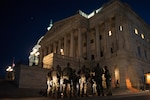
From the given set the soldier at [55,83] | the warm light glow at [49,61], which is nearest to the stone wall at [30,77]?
the warm light glow at [49,61]

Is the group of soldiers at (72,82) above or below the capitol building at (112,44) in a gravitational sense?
below

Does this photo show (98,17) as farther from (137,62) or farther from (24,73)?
(24,73)

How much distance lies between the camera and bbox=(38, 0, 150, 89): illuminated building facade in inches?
1296

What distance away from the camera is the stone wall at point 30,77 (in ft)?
85.7

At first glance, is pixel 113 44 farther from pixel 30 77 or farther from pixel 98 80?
pixel 98 80

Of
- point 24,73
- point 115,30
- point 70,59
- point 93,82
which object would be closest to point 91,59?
point 70,59

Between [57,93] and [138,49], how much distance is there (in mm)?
31662

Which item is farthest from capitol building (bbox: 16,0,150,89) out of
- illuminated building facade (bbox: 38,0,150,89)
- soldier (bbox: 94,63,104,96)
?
soldier (bbox: 94,63,104,96)

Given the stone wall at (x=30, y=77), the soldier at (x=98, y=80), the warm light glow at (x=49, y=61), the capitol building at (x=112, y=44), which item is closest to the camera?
the soldier at (x=98, y=80)

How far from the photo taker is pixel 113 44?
39188mm

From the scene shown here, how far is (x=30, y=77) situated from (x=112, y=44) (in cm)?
2243

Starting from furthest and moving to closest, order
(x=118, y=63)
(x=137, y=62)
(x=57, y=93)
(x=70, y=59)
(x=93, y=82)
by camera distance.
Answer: (x=70, y=59), (x=137, y=62), (x=118, y=63), (x=93, y=82), (x=57, y=93)

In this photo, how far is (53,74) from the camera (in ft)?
51.6

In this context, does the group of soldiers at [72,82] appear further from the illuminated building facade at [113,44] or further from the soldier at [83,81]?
the illuminated building facade at [113,44]
